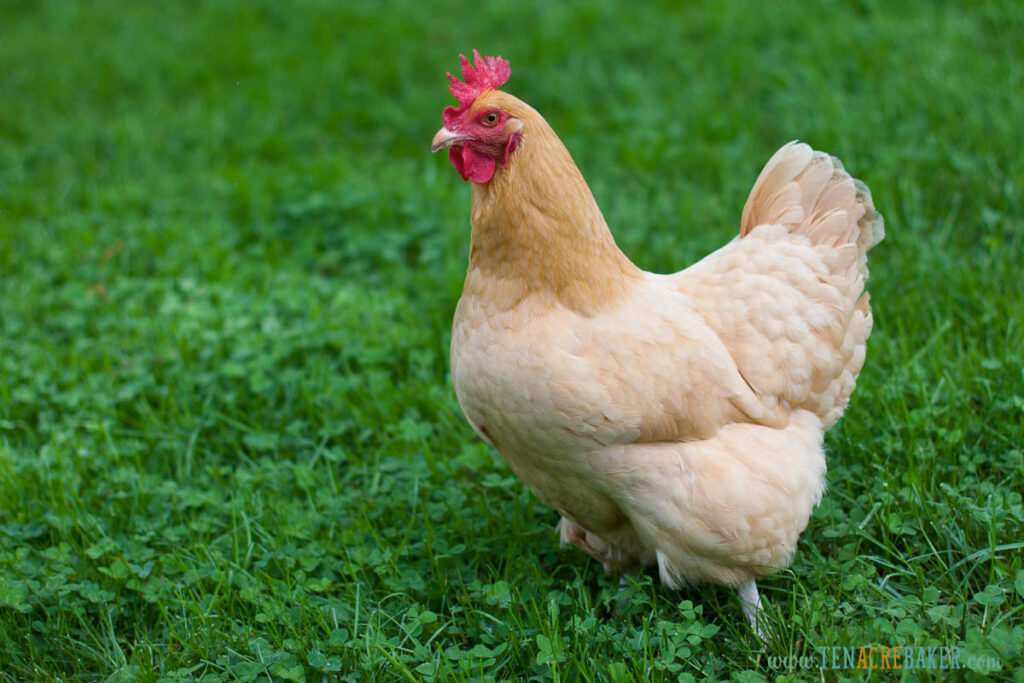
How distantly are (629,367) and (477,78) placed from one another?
0.99 metres

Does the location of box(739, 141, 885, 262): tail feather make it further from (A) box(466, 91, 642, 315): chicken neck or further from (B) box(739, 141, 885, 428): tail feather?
(A) box(466, 91, 642, 315): chicken neck

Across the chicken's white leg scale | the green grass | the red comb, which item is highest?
the red comb

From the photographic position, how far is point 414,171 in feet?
19.5

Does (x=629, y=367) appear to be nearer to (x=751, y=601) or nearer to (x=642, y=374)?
(x=642, y=374)

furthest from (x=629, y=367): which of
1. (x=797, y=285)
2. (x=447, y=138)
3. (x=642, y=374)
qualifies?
(x=447, y=138)

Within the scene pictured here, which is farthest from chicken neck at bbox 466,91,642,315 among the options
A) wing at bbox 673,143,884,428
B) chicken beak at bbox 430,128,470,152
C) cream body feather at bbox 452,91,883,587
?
wing at bbox 673,143,884,428

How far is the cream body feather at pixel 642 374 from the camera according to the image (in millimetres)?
2604

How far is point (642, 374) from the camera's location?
8.66 ft

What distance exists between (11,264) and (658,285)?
13.1ft

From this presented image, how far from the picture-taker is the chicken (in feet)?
8.53

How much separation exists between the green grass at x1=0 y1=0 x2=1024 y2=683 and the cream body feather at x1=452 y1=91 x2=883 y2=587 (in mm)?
333

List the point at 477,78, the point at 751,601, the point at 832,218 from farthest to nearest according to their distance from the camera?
the point at 832,218 < the point at 751,601 < the point at 477,78

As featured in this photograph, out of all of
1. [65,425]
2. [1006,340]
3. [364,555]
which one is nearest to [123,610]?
[364,555]

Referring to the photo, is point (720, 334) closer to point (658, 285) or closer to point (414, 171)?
point (658, 285)
